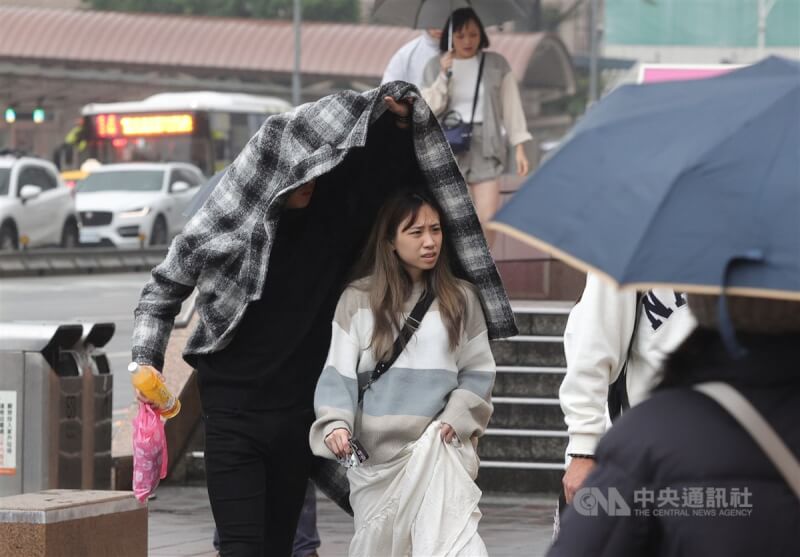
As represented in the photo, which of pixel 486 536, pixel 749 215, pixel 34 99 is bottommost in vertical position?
pixel 34 99

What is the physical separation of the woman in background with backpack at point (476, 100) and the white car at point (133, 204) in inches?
859

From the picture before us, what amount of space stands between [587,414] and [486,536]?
3.47 m

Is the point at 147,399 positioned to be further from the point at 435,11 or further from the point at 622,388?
the point at 435,11

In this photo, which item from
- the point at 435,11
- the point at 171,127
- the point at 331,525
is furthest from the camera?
the point at 171,127

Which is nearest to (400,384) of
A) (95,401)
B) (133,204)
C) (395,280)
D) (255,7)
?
(395,280)

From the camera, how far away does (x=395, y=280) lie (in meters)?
4.86

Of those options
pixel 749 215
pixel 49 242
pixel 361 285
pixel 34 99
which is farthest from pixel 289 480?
pixel 34 99

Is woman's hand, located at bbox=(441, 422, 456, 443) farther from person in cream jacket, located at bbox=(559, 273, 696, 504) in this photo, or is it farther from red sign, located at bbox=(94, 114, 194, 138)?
red sign, located at bbox=(94, 114, 194, 138)

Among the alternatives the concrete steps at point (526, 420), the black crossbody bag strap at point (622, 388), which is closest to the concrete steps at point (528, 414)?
the concrete steps at point (526, 420)

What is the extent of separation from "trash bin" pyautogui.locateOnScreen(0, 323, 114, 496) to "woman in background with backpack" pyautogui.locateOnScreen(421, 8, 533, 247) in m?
3.23

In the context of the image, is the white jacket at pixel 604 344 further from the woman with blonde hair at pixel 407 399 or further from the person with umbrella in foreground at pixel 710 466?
the person with umbrella in foreground at pixel 710 466

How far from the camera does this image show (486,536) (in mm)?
7449

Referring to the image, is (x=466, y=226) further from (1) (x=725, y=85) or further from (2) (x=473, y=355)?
(1) (x=725, y=85)

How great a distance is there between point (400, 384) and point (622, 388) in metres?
0.79
